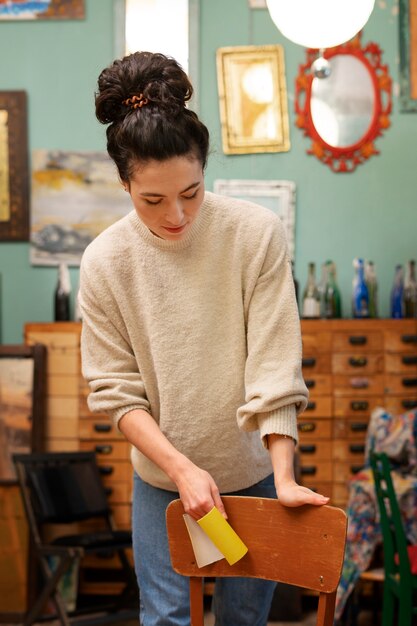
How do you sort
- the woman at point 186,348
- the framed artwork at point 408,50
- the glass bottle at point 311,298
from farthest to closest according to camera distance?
1. the framed artwork at point 408,50
2. the glass bottle at point 311,298
3. the woman at point 186,348

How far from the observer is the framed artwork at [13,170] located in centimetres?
522

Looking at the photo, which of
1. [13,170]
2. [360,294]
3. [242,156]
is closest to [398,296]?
[360,294]

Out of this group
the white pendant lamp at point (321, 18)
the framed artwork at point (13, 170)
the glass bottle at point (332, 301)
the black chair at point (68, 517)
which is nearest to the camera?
the white pendant lamp at point (321, 18)

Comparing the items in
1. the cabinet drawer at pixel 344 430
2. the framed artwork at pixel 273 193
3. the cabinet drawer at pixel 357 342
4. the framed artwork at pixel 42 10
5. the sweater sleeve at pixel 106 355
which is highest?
the framed artwork at pixel 42 10

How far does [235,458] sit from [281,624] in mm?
2873

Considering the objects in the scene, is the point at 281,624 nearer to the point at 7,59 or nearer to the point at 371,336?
the point at 371,336

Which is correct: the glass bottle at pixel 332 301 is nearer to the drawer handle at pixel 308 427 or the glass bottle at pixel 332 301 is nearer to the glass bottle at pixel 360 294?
the glass bottle at pixel 360 294

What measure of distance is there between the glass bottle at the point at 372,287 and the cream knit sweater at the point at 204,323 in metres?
3.13

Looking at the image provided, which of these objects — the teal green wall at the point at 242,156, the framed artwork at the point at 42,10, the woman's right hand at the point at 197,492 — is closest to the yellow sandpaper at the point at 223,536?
the woman's right hand at the point at 197,492

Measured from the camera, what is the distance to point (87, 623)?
13.3 feet

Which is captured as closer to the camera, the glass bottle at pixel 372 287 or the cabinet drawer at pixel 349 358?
the cabinet drawer at pixel 349 358

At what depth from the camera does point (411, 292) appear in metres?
4.94

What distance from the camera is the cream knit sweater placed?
5.95 feet

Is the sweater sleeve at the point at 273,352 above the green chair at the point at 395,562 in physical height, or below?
above
